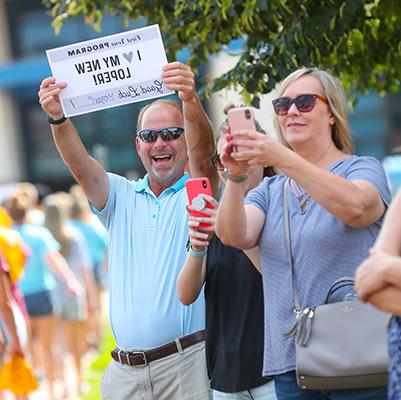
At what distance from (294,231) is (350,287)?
10.7 inches

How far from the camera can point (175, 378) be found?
4586mm

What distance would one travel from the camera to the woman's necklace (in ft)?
12.4

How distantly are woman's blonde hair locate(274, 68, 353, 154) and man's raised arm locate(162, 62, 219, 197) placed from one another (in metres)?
0.56

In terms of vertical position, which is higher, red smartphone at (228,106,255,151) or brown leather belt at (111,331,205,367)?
red smartphone at (228,106,255,151)

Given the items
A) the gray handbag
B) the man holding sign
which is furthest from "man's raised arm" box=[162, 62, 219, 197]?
the gray handbag

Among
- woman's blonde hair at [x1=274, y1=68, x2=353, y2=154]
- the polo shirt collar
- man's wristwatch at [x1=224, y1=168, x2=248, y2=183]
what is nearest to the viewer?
man's wristwatch at [x1=224, y1=168, x2=248, y2=183]

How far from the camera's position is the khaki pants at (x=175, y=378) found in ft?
15.0

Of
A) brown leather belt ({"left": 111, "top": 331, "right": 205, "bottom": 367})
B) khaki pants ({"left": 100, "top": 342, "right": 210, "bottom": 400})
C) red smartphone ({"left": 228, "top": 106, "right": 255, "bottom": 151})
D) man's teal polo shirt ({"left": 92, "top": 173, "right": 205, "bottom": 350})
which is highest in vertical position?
red smartphone ({"left": 228, "top": 106, "right": 255, "bottom": 151})

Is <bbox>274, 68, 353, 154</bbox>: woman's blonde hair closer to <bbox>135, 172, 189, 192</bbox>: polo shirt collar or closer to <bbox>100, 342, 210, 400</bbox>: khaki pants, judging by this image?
<bbox>135, 172, 189, 192</bbox>: polo shirt collar

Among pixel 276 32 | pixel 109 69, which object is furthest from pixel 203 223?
pixel 276 32

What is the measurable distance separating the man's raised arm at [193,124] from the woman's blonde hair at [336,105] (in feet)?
1.82

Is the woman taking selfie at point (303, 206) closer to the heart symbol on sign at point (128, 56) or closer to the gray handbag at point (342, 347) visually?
the gray handbag at point (342, 347)

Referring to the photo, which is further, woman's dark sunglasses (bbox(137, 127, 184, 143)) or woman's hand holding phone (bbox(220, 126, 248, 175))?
woman's dark sunglasses (bbox(137, 127, 184, 143))

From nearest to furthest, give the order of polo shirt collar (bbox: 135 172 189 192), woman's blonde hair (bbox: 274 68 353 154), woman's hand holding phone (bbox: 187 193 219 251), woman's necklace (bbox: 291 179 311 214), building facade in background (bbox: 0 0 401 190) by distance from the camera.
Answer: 1. woman's necklace (bbox: 291 179 311 214)
2. woman's blonde hair (bbox: 274 68 353 154)
3. woman's hand holding phone (bbox: 187 193 219 251)
4. polo shirt collar (bbox: 135 172 189 192)
5. building facade in background (bbox: 0 0 401 190)
